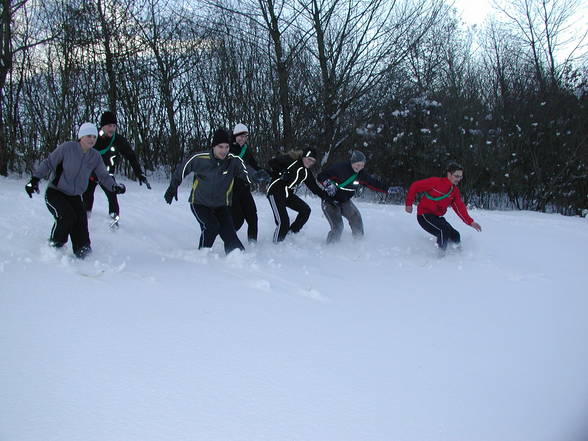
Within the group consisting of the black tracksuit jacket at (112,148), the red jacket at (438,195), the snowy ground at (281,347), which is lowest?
the snowy ground at (281,347)

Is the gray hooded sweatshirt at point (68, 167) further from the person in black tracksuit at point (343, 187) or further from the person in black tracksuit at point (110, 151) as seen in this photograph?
the person in black tracksuit at point (343, 187)

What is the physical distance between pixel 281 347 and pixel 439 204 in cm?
401

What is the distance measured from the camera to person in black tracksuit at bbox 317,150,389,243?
651 centimetres

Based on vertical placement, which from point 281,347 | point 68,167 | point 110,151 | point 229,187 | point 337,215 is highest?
point 110,151

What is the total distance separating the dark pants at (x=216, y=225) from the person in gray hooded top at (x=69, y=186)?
1.16 meters

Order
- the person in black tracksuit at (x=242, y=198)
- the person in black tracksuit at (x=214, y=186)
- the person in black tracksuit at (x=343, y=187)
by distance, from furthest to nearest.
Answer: the person in black tracksuit at (x=343, y=187)
the person in black tracksuit at (x=242, y=198)
the person in black tracksuit at (x=214, y=186)

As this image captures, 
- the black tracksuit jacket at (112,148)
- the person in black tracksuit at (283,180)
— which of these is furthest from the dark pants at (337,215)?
the black tracksuit jacket at (112,148)

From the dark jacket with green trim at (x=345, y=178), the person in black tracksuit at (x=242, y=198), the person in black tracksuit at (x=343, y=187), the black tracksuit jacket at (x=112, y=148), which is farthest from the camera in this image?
the black tracksuit jacket at (x=112, y=148)

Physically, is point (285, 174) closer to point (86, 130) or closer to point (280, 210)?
point (280, 210)

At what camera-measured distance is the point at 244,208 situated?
6.31 metres

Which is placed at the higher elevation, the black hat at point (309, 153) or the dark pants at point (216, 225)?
the black hat at point (309, 153)

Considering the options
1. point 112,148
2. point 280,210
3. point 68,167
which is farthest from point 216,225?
point 112,148

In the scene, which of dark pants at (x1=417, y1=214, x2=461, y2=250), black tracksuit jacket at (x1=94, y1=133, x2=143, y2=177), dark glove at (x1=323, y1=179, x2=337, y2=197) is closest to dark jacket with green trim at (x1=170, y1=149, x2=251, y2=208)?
dark glove at (x1=323, y1=179, x2=337, y2=197)

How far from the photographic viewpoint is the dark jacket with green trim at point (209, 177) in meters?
5.38
